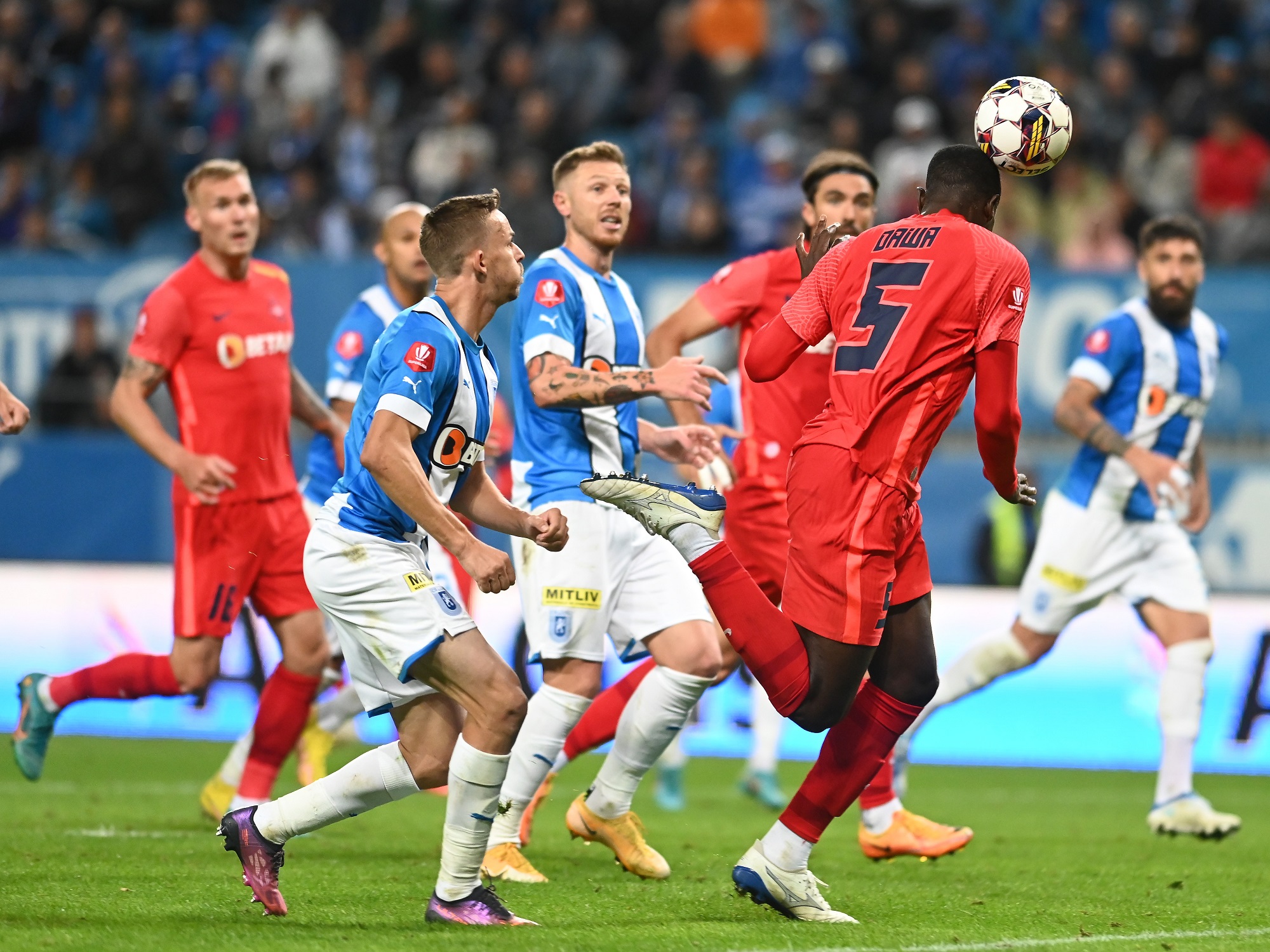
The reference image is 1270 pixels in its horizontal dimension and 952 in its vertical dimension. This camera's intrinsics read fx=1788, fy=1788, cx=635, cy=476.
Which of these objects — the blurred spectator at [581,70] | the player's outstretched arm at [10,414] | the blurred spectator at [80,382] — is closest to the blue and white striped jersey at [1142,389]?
the player's outstretched arm at [10,414]

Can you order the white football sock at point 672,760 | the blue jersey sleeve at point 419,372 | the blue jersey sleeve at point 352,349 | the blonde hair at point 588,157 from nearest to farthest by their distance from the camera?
the blue jersey sleeve at point 419,372 → the blonde hair at point 588,157 → the blue jersey sleeve at point 352,349 → the white football sock at point 672,760

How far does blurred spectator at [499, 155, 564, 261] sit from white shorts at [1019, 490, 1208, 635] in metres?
7.49

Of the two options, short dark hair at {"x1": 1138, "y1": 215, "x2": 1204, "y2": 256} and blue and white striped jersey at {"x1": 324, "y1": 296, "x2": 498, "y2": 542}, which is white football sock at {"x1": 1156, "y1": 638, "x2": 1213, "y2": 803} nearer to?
short dark hair at {"x1": 1138, "y1": 215, "x2": 1204, "y2": 256}

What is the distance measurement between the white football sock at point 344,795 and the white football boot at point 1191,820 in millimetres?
4363

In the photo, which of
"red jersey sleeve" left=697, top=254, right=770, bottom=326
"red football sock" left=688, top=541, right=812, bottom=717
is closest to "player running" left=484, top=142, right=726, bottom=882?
"red jersey sleeve" left=697, top=254, right=770, bottom=326

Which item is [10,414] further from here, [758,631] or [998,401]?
[998,401]

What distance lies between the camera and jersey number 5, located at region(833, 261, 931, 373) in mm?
5824

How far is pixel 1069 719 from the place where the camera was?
12.0 m

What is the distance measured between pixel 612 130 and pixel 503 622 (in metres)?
7.62

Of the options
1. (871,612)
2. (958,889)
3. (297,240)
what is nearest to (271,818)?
(871,612)

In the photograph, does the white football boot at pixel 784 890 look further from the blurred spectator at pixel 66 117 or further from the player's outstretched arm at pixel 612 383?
the blurred spectator at pixel 66 117

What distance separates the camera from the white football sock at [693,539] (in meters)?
6.09

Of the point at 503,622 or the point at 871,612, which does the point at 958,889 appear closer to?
the point at 871,612

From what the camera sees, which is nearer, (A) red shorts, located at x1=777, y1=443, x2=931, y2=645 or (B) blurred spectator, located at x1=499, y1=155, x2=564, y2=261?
(A) red shorts, located at x1=777, y1=443, x2=931, y2=645
